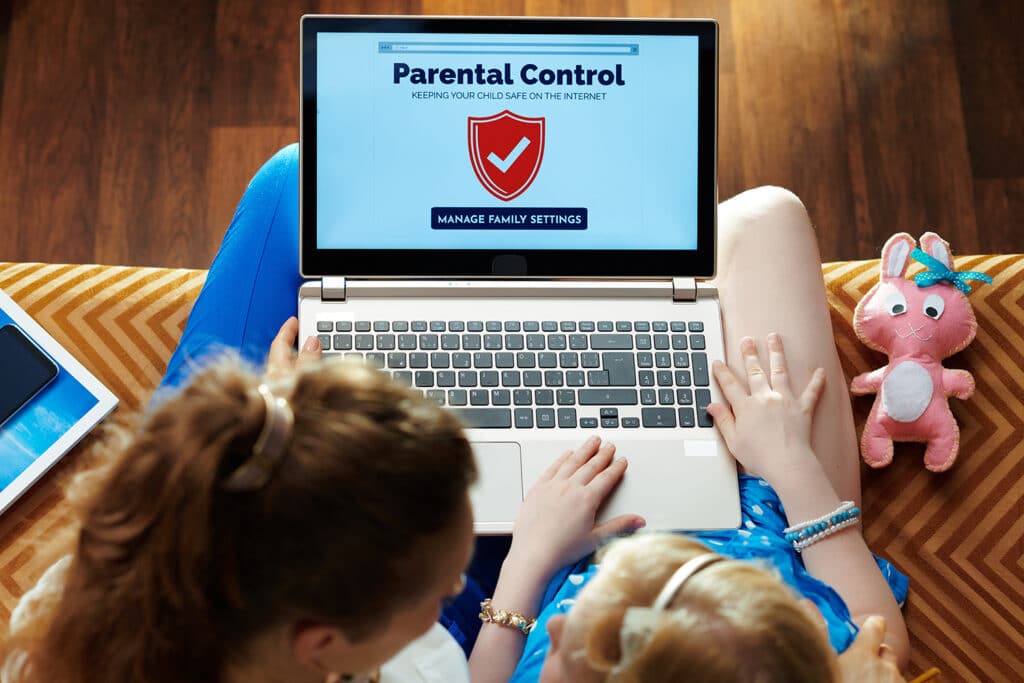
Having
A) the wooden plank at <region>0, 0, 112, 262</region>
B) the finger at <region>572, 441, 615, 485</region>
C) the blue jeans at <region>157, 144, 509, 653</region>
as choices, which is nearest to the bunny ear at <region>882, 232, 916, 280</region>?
the finger at <region>572, 441, 615, 485</region>

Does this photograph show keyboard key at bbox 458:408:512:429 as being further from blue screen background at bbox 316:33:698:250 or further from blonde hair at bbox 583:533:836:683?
blonde hair at bbox 583:533:836:683

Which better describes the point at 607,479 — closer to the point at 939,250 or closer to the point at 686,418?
the point at 686,418

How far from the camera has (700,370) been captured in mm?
997

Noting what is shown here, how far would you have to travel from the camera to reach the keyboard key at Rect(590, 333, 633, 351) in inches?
39.6

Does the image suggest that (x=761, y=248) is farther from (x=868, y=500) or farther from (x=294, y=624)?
(x=294, y=624)

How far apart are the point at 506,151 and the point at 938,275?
51cm

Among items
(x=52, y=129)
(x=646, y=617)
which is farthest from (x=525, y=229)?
(x=52, y=129)

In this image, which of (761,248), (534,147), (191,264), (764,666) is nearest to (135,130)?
(191,264)

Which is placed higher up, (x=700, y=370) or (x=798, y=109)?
(x=798, y=109)

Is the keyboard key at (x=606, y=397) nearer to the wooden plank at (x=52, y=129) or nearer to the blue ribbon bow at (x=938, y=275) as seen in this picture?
the blue ribbon bow at (x=938, y=275)

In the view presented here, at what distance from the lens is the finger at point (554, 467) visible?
941 mm

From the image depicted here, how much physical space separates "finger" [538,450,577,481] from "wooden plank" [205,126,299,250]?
86 centimetres

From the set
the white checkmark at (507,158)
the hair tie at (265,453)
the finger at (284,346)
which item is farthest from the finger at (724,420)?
the hair tie at (265,453)

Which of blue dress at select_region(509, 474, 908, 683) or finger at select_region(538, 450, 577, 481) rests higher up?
finger at select_region(538, 450, 577, 481)
